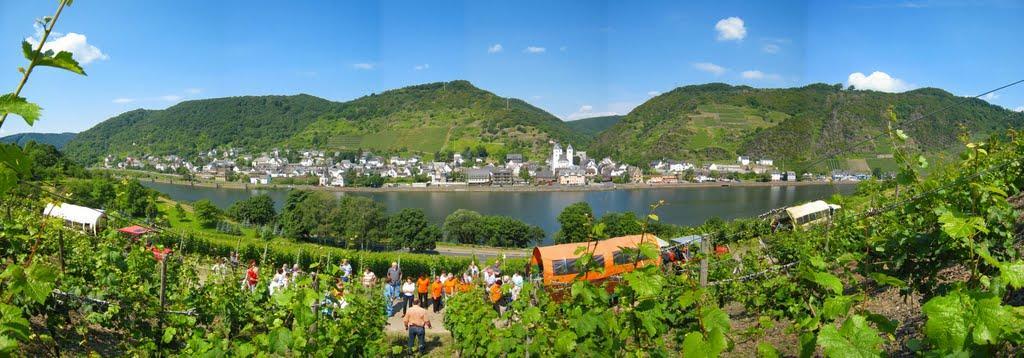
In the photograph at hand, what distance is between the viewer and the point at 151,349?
308 centimetres

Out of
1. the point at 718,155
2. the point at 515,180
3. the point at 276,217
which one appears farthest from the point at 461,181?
the point at 718,155

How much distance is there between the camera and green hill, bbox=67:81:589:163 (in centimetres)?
12406

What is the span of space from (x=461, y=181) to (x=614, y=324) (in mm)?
80416

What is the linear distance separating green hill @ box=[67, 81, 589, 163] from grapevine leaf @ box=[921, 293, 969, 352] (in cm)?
11250

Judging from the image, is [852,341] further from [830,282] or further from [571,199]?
[571,199]

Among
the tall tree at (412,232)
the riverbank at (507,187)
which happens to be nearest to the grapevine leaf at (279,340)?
the tall tree at (412,232)

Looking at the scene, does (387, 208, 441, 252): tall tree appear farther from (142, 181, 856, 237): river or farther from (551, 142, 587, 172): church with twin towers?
(551, 142, 587, 172): church with twin towers

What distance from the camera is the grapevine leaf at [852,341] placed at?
1048 mm

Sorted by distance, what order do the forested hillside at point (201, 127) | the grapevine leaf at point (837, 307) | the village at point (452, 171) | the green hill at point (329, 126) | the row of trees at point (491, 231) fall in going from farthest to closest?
1. the forested hillside at point (201, 127)
2. the green hill at point (329, 126)
3. the village at point (452, 171)
4. the row of trees at point (491, 231)
5. the grapevine leaf at point (837, 307)

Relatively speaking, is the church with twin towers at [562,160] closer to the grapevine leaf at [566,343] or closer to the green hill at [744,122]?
the green hill at [744,122]

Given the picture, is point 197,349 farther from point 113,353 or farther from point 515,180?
point 515,180

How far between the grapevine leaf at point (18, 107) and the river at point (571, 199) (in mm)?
42031

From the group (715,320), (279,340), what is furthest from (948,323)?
(279,340)

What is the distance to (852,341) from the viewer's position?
108cm
